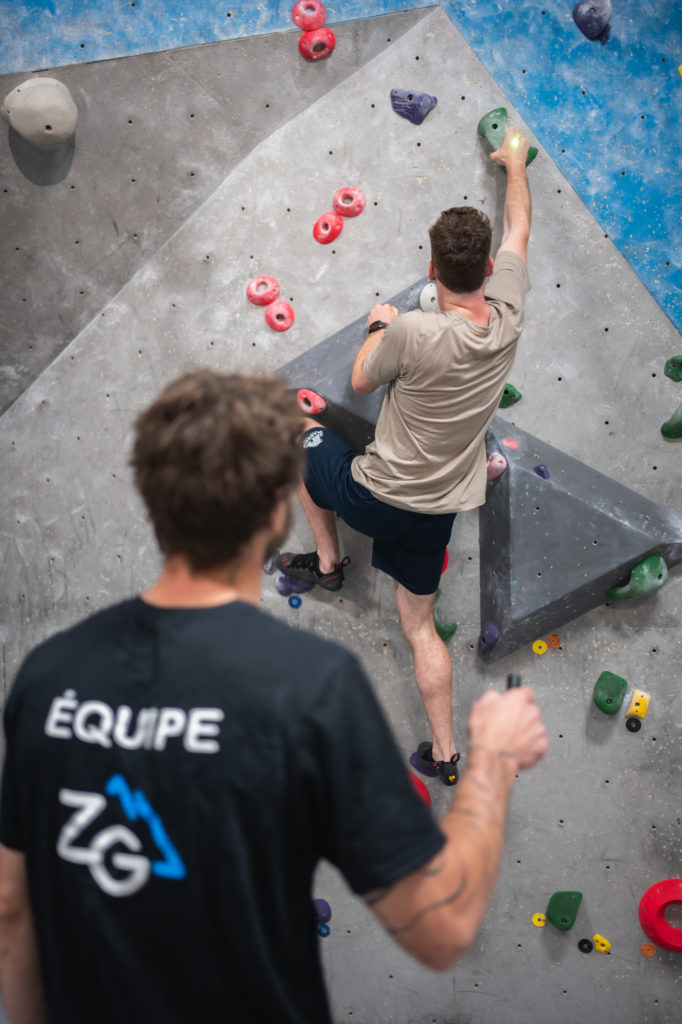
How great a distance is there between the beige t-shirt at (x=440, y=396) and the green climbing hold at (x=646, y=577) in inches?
26.4

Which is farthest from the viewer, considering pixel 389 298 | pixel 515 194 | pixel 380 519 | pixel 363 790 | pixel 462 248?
pixel 389 298

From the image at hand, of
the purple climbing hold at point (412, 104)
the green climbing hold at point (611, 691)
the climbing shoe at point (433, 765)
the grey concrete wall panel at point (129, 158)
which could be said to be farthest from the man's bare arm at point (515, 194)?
the climbing shoe at point (433, 765)

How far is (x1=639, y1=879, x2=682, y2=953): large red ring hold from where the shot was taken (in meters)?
2.82

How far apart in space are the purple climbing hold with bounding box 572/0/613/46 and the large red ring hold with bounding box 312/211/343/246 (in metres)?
0.93

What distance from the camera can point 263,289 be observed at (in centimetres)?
279

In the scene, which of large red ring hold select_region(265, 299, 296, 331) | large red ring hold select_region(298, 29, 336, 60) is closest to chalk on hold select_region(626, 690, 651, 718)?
large red ring hold select_region(265, 299, 296, 331)

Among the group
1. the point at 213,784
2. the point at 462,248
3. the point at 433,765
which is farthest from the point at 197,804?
the point at 433,765

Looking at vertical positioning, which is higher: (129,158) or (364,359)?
(129,158)

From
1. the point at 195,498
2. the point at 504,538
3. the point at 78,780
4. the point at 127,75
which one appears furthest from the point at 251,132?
the point at 78,780

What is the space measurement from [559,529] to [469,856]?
1.84 metres

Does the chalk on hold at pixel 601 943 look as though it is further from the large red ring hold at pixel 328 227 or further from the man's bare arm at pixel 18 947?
the large red ring hold at pixel 328 227

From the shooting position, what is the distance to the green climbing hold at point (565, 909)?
9.39ft

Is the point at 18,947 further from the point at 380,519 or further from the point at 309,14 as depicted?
the point at 309,14

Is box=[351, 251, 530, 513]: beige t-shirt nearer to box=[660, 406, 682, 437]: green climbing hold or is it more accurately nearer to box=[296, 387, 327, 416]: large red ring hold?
box=[296, 387, 327, 416]: large red ring hold
